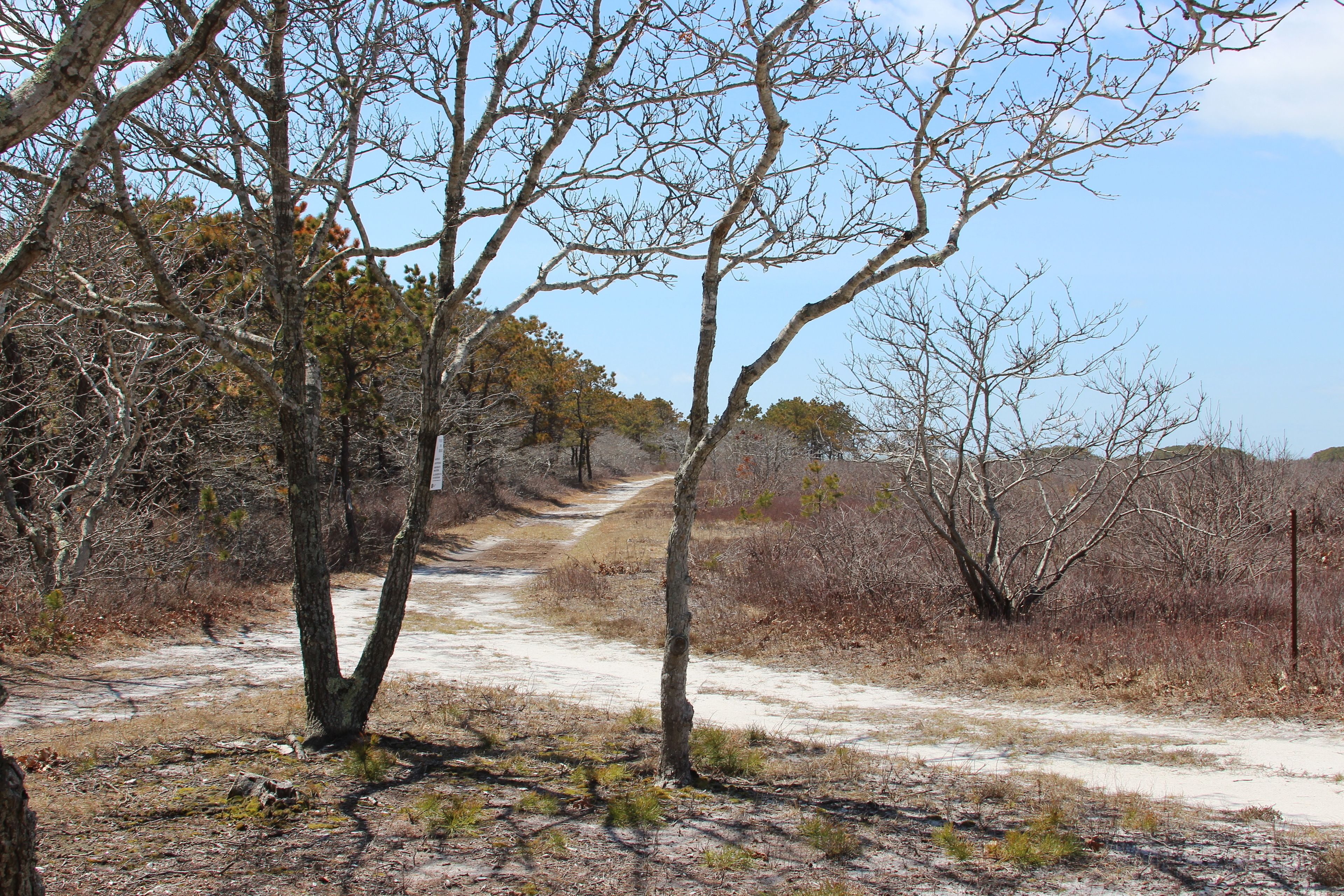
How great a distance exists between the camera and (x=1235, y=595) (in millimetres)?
11719

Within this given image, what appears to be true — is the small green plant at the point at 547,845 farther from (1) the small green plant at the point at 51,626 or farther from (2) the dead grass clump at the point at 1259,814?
A: (1) the small green plant at the point at 51,626

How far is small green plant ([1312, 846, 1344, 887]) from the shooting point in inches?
159

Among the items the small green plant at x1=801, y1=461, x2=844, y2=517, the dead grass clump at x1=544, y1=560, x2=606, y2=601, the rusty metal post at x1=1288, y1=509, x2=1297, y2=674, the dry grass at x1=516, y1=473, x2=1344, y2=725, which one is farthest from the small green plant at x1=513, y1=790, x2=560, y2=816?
the small green plant at x1=801, y1=461, x2=844, y2=517

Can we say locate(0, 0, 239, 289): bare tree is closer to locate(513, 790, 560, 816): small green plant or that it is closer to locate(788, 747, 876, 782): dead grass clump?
locate(513, 790, 560, 816): small green plant

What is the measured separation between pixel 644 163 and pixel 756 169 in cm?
177

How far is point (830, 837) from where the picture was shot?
15.4 ft

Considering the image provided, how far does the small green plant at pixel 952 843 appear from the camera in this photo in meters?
4.48

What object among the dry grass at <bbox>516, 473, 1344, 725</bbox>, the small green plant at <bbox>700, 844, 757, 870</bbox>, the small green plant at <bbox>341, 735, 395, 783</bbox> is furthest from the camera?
the dry grass at <bbox>516, 473, 1344, 725</bbox>

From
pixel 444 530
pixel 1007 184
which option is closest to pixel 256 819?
pixel 1007 184

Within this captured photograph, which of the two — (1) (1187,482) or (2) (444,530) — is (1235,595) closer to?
(1) (1187,482)

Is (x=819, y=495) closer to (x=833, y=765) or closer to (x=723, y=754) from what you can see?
(x=833, y=765)

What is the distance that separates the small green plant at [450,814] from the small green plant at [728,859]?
1.24 metres

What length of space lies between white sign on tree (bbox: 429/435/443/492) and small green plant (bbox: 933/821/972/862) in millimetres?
3875

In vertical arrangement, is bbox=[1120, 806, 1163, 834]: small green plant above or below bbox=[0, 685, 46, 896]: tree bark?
below
